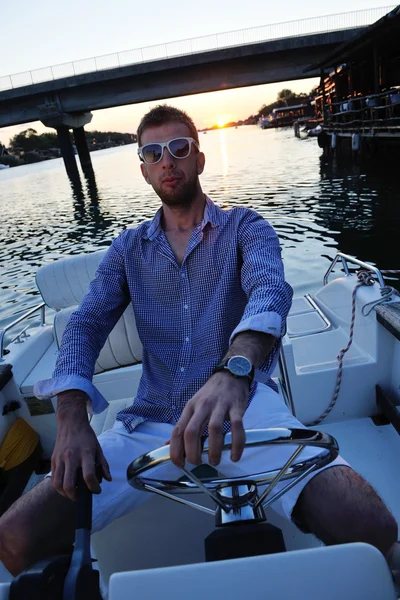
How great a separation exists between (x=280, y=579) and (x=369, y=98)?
827 inches

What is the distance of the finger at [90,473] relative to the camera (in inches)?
59.1

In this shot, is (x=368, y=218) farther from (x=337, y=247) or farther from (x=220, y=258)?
(x=220, y=258)

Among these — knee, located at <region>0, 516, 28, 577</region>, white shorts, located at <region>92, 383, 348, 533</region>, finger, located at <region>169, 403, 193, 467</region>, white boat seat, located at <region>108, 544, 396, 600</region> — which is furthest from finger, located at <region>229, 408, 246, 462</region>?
knee, located at <region>0, 516, 28, 577</region>

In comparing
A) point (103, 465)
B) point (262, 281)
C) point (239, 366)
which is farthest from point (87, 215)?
point (239, 366)

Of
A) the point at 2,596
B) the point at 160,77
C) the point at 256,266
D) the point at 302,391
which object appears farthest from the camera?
the point at 160,77

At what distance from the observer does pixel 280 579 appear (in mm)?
1046

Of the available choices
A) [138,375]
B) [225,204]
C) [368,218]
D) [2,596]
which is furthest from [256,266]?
[225,204]

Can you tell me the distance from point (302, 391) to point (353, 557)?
7.26ft

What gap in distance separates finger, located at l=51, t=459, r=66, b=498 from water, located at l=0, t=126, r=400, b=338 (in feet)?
21.7

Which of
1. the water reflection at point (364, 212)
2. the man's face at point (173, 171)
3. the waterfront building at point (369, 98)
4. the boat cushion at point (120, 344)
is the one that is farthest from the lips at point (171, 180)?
the waterfront building at point (369, 98)

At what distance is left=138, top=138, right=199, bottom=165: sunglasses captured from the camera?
218cm

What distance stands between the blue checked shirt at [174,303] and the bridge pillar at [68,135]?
3047 centimetres

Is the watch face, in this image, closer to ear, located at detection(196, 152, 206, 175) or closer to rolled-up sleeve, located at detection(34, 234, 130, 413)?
rolled-up sleeve, located at detection(34, 234, 130, 413)

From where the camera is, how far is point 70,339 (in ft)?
6.72
